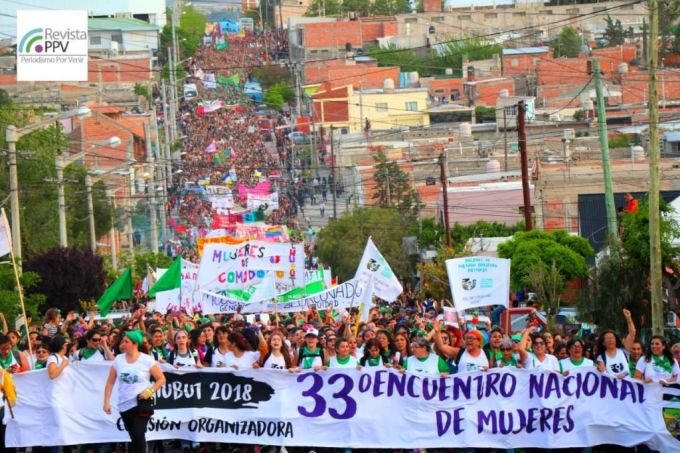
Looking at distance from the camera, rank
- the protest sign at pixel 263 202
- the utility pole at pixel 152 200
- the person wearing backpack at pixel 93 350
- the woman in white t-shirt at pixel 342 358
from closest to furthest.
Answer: the woman in white t-shirt at pixel 342 358 < the person wearing backpack at pixel 93 350 < the utility pole at pixel 152 200 < the protest sign at pixel 263 202

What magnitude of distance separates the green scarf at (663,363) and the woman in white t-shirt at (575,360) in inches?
24.7

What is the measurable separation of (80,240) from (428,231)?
12892 mm

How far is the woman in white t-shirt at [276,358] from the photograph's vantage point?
18.8 meters

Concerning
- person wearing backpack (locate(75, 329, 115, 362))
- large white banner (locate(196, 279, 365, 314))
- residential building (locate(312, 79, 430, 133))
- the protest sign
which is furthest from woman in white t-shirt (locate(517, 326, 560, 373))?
residential building (locate(312, 79, 430, 133))

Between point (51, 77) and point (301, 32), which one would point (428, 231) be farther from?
point (301, 32)

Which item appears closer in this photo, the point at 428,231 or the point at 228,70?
the point at 428,231

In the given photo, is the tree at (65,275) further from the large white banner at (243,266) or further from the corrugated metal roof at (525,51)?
the corrugated metal roof at (525,51)

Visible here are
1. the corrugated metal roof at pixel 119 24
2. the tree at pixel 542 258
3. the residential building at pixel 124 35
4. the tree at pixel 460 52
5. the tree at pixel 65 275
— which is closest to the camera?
the tree at pixel 542 258

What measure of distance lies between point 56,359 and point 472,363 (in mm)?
4171

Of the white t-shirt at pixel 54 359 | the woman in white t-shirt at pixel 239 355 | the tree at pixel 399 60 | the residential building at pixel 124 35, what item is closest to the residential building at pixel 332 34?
the tree at pixel 399 60

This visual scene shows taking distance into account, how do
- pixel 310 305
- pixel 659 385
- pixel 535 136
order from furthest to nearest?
pixel 535 136, pixel 310 305, pixel 659 385

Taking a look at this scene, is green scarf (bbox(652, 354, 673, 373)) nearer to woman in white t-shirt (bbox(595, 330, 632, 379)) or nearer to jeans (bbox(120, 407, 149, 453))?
woman in white t-shirt (bbox(595, 330, 632, 379))

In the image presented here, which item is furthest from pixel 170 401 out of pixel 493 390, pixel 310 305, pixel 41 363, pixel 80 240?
pixel 80 240

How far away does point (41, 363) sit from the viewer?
62.1ft
